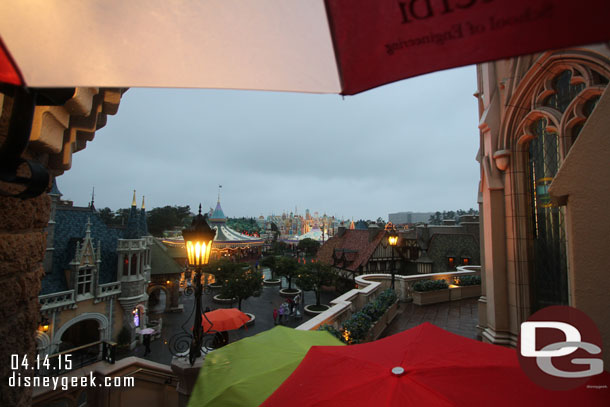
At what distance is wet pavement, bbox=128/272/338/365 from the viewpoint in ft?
53.8

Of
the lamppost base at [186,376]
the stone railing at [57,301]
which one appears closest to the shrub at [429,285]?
the lamppost base at [186,376]

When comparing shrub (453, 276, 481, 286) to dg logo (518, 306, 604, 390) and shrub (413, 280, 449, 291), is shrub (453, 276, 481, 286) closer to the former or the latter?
shrub (413, 280, 449, 291)

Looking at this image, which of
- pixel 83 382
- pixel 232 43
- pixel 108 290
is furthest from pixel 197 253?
pixel 108 290

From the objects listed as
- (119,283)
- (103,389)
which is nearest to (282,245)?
(119,283)

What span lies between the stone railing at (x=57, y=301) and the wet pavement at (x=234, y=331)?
→ 4.45 metres

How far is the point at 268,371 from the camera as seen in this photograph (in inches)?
157

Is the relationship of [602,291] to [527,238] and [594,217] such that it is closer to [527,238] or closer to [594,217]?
[594,217]

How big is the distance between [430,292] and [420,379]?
1148 cm

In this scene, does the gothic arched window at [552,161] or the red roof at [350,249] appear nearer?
the gothic arched window at [552,161]

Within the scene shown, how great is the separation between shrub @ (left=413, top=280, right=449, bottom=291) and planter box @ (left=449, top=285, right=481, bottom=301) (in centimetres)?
50

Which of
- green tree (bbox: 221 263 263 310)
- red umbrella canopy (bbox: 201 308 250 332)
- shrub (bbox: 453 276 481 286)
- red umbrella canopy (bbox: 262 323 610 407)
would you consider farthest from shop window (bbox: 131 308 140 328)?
shrub (bbox: 453 276 481 286)

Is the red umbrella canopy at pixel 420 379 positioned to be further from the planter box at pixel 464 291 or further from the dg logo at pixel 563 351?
the planter box at pixel 464 291

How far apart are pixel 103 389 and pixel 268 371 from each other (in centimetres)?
482

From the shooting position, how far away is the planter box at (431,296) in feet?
42.0
